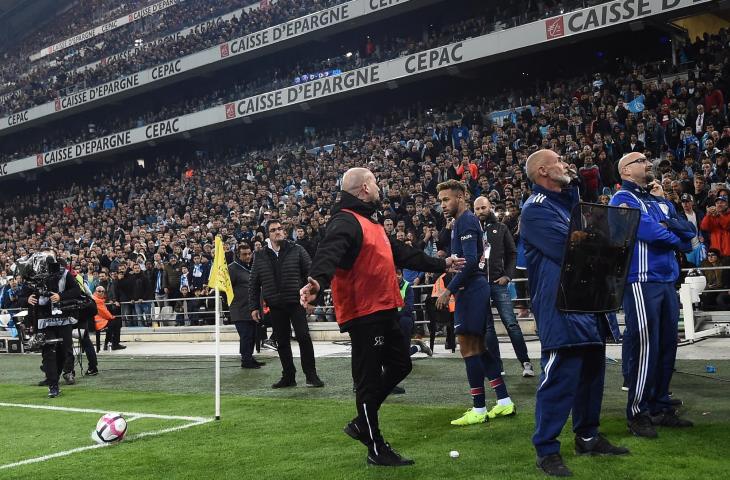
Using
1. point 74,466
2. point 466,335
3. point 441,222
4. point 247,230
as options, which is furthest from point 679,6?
point 74,466

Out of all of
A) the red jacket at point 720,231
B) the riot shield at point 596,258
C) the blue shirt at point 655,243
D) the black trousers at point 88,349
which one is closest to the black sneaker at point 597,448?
the riot shield at point 596,258

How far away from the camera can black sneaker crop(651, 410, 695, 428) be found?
5.34 metres

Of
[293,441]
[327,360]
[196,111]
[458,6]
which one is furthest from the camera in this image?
[196,111]

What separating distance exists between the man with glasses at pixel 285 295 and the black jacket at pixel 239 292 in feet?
7.03

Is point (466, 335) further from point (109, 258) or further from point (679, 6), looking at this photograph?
point (109, 258)

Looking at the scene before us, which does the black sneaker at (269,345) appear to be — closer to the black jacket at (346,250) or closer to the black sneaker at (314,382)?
the black sneaker at (314,382)

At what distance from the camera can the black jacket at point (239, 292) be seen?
37.4 ft

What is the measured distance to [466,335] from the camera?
19.7ft

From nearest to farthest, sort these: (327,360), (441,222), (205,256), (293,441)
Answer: (293,441) < (327,360) < (441,222) < (205,256)

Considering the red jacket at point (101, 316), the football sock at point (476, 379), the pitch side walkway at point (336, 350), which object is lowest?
the pitch side walkway at point (336, 350)

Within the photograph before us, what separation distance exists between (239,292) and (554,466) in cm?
808

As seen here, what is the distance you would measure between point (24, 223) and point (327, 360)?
98.0 ft

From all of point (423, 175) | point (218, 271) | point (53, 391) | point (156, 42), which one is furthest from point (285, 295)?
point (156, 42)

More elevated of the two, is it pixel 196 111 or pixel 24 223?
pixel 196 111
